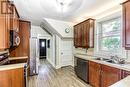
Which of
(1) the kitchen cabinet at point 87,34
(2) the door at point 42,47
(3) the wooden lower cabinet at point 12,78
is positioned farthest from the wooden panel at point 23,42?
(2) the door at point 42,47

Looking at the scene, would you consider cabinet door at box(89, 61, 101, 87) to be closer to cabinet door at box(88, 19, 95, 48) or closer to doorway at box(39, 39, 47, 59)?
cabinet door at box(88, 19, 95, 48)

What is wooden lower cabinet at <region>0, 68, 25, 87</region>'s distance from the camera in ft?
7.11

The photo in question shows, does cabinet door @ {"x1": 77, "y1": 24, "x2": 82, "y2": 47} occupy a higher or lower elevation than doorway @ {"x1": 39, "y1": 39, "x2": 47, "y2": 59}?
higher

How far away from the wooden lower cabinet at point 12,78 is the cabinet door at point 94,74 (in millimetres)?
2062

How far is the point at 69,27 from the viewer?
18.4 feet

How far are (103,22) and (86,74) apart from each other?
2010mm

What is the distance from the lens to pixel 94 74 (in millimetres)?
3150

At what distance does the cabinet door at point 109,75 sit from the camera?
2.37 m

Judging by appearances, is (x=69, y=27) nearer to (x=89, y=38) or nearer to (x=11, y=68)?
(x=89, y=38)

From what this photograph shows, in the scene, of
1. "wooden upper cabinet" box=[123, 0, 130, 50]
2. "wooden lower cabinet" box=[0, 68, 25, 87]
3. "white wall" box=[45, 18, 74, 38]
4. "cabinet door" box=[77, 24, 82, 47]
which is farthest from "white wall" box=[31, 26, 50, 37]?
"wooden upper cabinet" box=[123, 0, 130, 50]

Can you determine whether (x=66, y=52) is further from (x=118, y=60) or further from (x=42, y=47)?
(x=42, y=47)

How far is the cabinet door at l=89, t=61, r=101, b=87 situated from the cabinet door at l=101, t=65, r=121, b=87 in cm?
16

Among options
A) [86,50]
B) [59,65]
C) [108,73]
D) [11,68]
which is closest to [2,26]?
[11,68]

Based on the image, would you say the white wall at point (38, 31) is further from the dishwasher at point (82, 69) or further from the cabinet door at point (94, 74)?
the cabinet door at point (94, 74)
